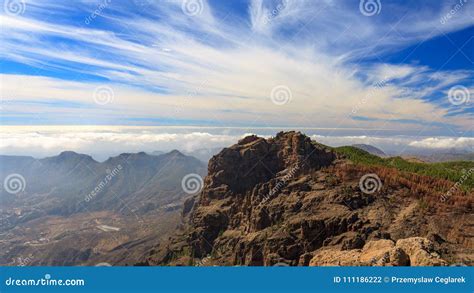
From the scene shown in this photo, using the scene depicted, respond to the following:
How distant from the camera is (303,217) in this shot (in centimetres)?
8619

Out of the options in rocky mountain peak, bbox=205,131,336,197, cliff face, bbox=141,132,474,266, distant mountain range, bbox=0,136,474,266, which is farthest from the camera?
rocky mountain peak, bbox=205,131,336,197

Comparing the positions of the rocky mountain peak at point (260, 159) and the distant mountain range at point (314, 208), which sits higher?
the rocky mountain peak at point (260, 159)

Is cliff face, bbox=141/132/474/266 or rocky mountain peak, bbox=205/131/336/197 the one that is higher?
rocky mountain peak, bbox=205/131/336/197

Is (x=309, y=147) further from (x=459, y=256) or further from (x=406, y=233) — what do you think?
(x=459, y=256)

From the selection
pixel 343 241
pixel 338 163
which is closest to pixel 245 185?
pixel 338 163

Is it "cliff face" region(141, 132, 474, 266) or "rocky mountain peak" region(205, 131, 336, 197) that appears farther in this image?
"rocky mountain peak" region(205, 131, 336, 197)

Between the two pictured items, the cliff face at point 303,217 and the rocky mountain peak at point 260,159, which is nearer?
the cliff face at point 303,217

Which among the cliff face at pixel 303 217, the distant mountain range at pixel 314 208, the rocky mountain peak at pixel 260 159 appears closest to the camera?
the cliff face at pixel 303 217

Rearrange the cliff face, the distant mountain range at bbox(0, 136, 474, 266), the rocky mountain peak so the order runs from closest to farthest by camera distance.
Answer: the cliff face → the distant mountain range at bbox(0, 136, 474, 266) → the rocky mountain peak

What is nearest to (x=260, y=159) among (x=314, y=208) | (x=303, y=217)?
(x=314, y=208)

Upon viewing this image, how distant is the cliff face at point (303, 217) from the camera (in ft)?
202

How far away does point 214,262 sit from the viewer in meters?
99.8

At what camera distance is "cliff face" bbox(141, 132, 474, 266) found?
6156cm

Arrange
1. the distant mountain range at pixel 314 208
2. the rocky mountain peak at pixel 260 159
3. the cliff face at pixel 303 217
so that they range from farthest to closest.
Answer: the rocky mountain peak at pixel 260 159 < the distant mountain range at pixel 314 208 < the cliff face at pixel 303 217
